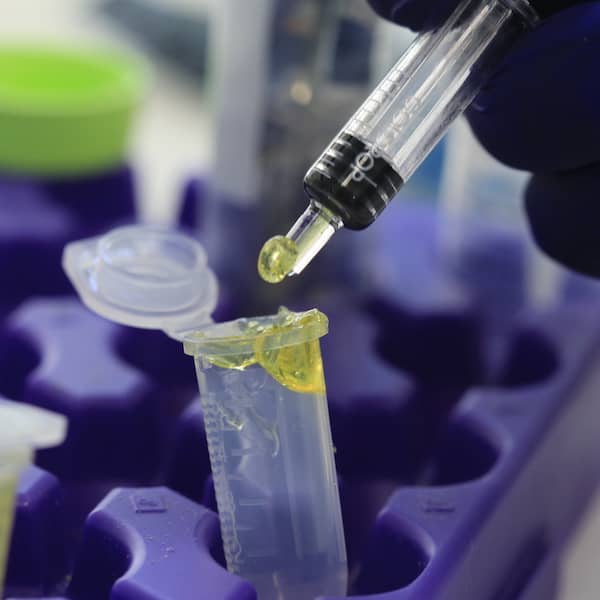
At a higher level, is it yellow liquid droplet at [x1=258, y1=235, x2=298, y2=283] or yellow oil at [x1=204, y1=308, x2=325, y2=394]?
yellow liquid droplet at [x1=258, y1=235, x2=298, y2=283]

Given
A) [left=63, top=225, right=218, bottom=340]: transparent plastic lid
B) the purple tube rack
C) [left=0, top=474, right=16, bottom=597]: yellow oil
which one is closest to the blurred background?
the purple tube rack

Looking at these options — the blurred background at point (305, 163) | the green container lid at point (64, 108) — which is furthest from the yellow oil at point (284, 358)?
the green container lid at point (64, 108)

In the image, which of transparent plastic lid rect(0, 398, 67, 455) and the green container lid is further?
the green container lid

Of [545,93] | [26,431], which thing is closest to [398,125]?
[545,93]

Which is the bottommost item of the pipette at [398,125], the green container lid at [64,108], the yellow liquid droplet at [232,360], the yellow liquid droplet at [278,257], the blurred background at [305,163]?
the green container lid at [64,108]

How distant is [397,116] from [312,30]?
0.68ft

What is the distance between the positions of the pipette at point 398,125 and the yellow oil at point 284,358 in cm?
2

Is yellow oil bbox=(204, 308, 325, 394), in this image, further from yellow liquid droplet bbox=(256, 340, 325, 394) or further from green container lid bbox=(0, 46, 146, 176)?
green container lid bbox=(0, 46, 146, 176)

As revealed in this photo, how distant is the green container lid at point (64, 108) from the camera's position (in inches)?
25.6

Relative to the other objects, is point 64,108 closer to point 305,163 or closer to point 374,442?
point 305,163

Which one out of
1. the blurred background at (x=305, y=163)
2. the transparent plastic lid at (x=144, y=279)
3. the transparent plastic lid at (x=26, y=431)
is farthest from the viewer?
the blurred background at (x=305, y=163)

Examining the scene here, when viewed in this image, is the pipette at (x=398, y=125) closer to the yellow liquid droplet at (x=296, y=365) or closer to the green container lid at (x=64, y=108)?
the yellow liquid droplet at (x=296, y=365)

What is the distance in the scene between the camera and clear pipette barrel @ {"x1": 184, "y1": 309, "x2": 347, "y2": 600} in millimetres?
379

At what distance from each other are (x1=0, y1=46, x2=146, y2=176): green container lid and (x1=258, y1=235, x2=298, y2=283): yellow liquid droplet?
30cm
